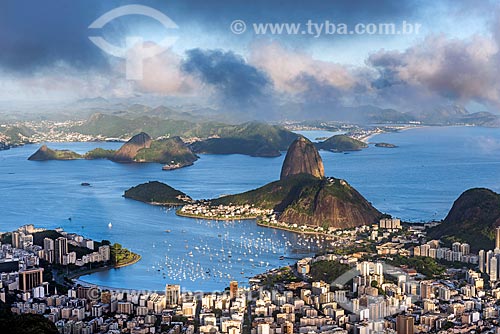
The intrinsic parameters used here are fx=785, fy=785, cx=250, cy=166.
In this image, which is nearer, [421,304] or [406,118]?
[421,304]

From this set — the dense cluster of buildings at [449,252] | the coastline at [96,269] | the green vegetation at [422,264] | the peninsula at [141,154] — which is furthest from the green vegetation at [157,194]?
the peninsula at [141,154]

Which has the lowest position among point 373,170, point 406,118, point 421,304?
point 421,304

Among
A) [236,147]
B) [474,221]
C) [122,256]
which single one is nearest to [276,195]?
[474,221]

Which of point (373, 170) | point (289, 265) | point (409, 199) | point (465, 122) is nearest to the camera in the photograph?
point (289, 265)

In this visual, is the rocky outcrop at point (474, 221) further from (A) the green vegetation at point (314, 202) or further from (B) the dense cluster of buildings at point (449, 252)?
(A) the green vegetation at point (314, 202)

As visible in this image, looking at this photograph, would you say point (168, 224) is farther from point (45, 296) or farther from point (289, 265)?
point (45, 296)

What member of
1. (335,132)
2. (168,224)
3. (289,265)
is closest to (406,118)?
(335,132)

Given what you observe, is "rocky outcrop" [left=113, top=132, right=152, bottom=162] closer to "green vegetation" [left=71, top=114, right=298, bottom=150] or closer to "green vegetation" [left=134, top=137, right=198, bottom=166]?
"green vegetation" [left=134, top=137, right=198, bottom=166]
